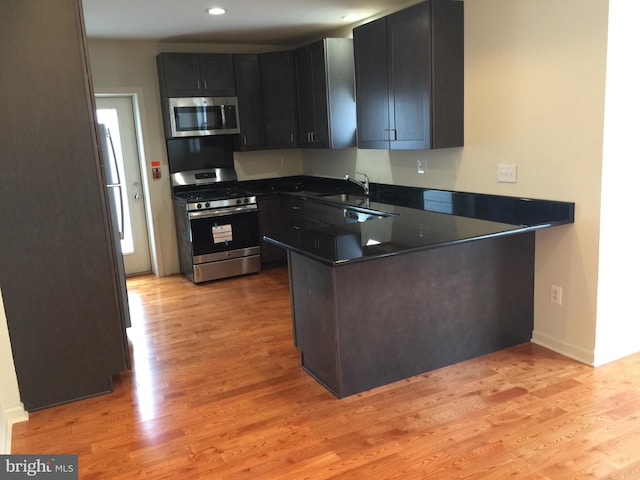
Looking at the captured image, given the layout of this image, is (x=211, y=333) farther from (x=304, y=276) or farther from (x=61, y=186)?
(x=61, y=186)

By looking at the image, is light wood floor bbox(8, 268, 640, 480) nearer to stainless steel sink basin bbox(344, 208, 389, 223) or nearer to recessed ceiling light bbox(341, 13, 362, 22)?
stainless steel sink basin bbox(344, 208, 389, 223)

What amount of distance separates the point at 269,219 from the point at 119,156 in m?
1.71

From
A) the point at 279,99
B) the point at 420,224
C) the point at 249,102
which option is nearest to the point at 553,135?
the point at 420,224

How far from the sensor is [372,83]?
4.16m

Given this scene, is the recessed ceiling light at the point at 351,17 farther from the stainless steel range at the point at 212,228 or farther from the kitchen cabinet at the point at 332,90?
the stainless steel range at the point at 212,228

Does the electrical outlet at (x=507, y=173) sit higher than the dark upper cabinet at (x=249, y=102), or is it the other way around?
the dark upper cabinet at (x=249, y=102)

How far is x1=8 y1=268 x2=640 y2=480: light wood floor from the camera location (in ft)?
7.64

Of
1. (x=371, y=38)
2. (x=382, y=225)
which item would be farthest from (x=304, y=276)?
(x=371, y=38)

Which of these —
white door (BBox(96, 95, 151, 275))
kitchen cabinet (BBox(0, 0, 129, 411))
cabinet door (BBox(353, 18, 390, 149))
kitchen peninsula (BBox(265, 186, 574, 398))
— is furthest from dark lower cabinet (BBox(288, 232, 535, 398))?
white door (BBox(96, 95, 151, 275))

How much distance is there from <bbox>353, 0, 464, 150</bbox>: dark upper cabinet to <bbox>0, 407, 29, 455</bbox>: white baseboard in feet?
9.61

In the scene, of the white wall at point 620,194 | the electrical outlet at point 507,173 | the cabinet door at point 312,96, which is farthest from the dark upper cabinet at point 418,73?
the white wall at point 620,194

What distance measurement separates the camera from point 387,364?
3.05m

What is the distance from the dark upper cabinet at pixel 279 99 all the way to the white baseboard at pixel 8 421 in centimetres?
367

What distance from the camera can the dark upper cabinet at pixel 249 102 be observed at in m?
5.63
